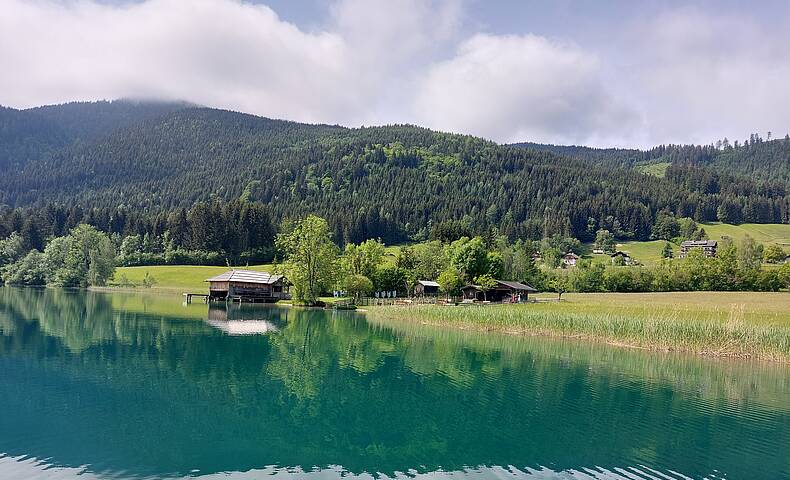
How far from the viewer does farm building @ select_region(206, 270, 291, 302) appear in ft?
292

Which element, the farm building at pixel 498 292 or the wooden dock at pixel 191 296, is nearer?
the wooden dock at pixel 191 296

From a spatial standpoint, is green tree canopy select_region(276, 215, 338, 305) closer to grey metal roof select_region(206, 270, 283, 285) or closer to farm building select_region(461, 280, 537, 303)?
grey metal roof select_region(206, 270, 283, 285)

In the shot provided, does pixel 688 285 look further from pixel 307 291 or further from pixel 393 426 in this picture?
pixel 393 426

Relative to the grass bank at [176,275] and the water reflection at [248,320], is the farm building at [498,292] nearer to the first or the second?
the water reflection at [248,320]

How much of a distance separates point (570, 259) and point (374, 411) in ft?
455

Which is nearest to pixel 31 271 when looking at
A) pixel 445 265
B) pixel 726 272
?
pixel 445 265

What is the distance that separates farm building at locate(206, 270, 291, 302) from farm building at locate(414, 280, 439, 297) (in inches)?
904

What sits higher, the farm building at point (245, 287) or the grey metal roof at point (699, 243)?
the grey metal roof at point (699, 243)

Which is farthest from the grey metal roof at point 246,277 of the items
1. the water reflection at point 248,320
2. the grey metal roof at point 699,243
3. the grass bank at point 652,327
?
the grey metal roof at point 699,243

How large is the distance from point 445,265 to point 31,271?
84.9 meters

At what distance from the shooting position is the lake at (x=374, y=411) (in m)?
16.4

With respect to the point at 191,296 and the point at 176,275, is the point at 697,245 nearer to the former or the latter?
the point at 191,296

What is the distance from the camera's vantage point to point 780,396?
27016mm

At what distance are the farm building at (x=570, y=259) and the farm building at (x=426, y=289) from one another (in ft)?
193
